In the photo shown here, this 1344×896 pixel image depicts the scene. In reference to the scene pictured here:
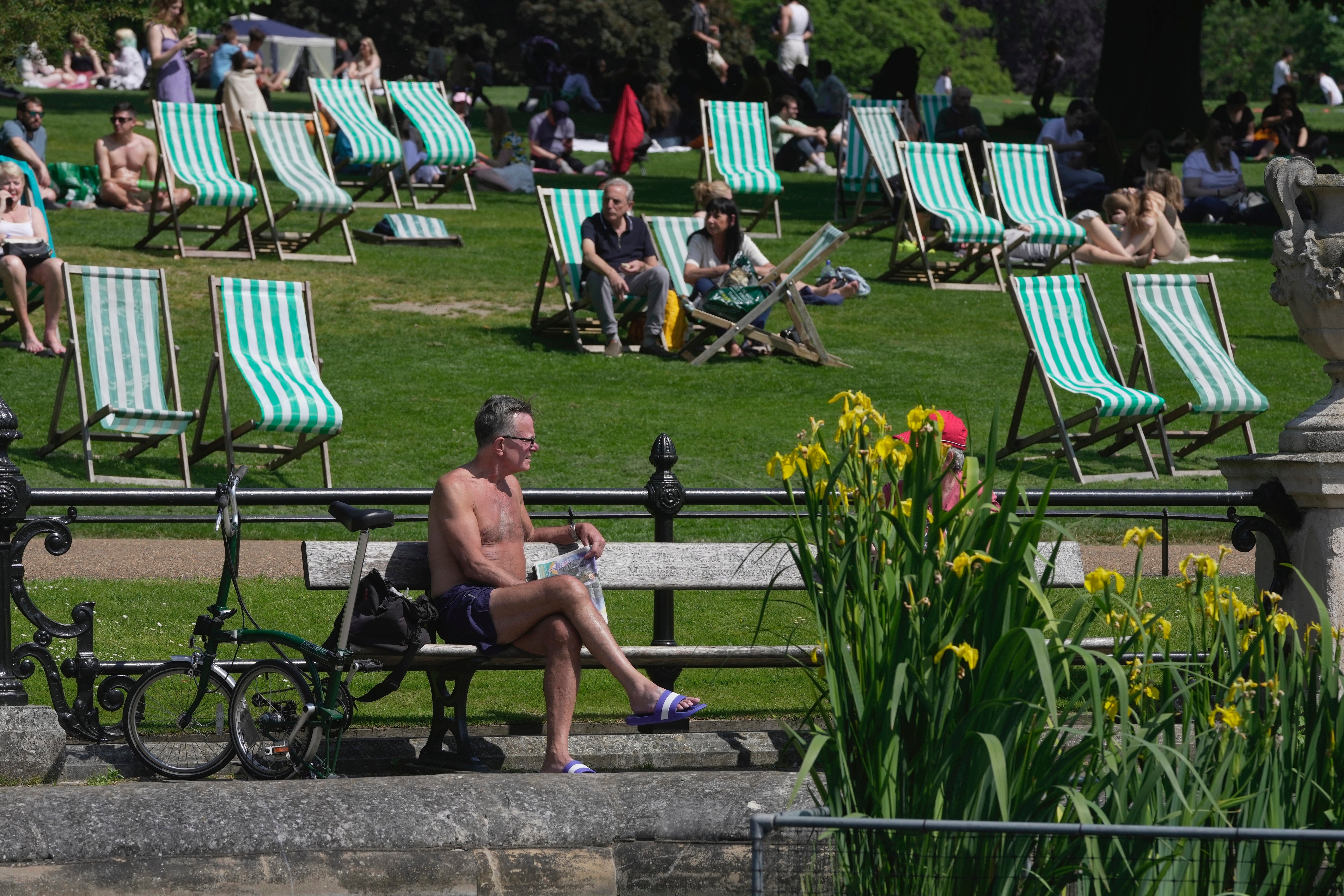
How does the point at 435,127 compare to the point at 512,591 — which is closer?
the point at 512,591

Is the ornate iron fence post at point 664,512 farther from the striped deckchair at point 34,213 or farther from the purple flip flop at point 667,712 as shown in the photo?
the striped deckchair at point 34,213

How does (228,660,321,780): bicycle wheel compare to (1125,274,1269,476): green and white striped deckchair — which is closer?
(228,660,321,780): bicycle wheel

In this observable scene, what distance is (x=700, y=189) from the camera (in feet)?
42.7

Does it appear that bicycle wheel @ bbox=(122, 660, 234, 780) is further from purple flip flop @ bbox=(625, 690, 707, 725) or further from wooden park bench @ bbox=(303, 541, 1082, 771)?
purple flip flop @ bbox=(625, 690, 707, 725)

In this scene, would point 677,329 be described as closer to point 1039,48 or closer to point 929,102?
point 929,102

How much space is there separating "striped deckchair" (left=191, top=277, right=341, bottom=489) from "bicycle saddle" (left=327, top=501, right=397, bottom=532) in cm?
378

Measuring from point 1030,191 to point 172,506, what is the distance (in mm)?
11063


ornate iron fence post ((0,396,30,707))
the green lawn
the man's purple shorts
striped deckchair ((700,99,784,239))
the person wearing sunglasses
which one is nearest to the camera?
ornate iron fence post ((0,396,30,707))

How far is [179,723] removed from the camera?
548cm

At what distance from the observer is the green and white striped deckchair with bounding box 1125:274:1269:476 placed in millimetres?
10156

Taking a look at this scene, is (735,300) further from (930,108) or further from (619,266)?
(930,108)

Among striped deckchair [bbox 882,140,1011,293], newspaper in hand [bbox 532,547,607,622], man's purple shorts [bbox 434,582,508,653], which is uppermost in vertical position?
striped deckchair [bbox 882,140,1011,293]

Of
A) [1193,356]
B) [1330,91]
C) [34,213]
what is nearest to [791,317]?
[1193,356]

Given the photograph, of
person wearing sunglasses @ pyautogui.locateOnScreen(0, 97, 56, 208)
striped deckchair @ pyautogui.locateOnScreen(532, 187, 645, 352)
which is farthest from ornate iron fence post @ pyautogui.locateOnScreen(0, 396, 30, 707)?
person wearing sunglasses @ pyautogui.locateOnScreen(0, 97, 56, 208)
